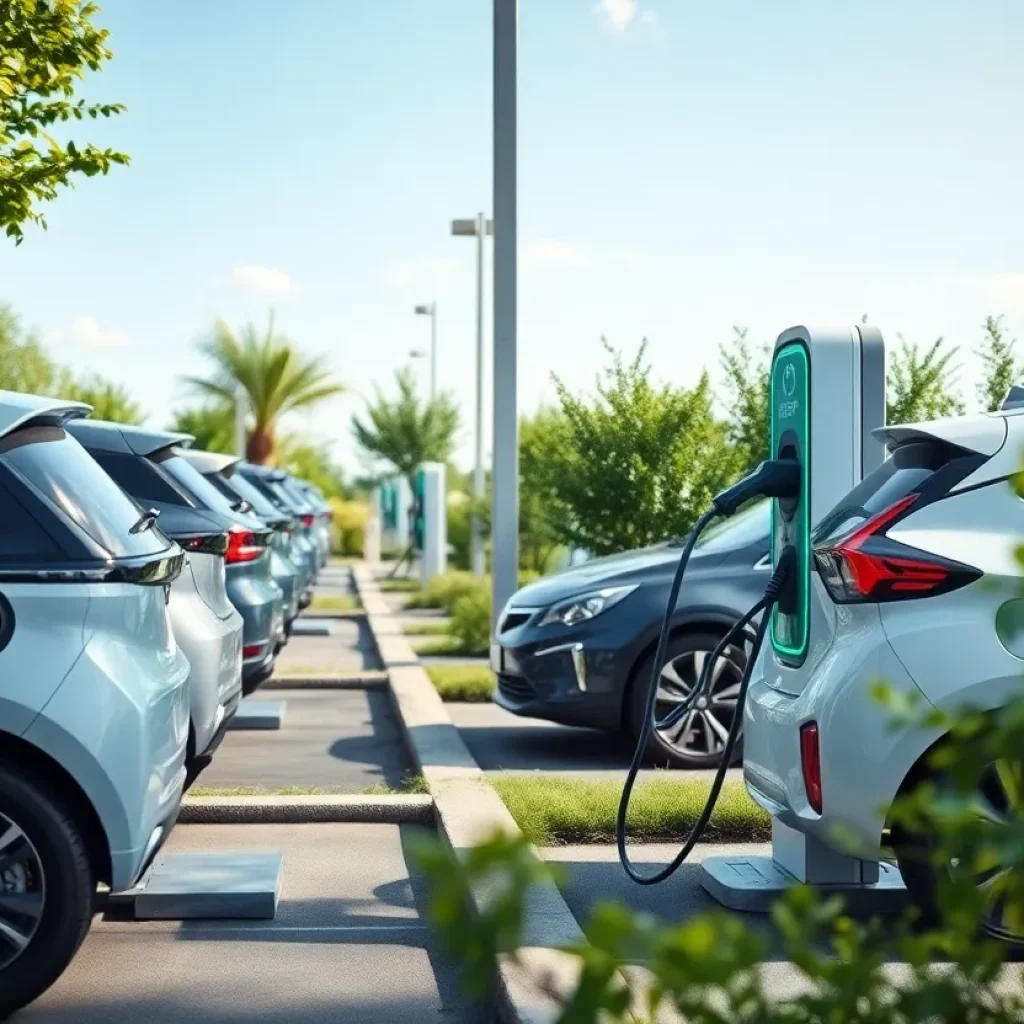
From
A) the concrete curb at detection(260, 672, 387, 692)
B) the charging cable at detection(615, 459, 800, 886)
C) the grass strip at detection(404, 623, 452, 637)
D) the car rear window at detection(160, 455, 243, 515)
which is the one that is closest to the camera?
the charging cable at detection(615, 459, 800, 886)

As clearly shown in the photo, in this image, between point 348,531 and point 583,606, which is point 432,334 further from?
point 583,606

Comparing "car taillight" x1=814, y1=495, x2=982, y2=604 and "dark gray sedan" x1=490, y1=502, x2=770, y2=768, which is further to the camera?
"dark gray sedan" x1=490, y1=502, x2=770, y2=768

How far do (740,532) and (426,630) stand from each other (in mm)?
10770

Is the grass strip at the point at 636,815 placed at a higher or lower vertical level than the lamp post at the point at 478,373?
lower

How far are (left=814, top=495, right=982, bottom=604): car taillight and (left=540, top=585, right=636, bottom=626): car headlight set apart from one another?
4.05 meters

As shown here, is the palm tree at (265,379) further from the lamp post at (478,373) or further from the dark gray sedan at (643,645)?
the dark gray sedan at (643,645)

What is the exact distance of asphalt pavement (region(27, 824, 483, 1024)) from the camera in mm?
4672

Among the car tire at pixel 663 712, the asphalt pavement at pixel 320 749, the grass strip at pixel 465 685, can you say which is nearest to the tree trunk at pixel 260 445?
the grass strip at pixel 465 685

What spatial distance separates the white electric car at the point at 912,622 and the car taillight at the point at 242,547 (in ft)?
14.4

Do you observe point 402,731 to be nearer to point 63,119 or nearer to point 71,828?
point 63,119

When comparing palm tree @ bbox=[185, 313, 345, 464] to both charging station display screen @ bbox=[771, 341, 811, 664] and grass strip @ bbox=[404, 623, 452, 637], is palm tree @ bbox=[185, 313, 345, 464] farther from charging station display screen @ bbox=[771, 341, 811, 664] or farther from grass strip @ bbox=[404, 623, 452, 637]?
→ charging station display screen @ bbox=[771, 341, 811, 664]

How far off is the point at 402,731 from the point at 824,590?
584 centimetres

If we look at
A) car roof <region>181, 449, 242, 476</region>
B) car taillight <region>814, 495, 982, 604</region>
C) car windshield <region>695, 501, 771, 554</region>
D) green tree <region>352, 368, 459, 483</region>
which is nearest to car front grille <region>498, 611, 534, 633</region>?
car windshield <region>695, 501, 771, 554</region>

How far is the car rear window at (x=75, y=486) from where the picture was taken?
4.66 metres
